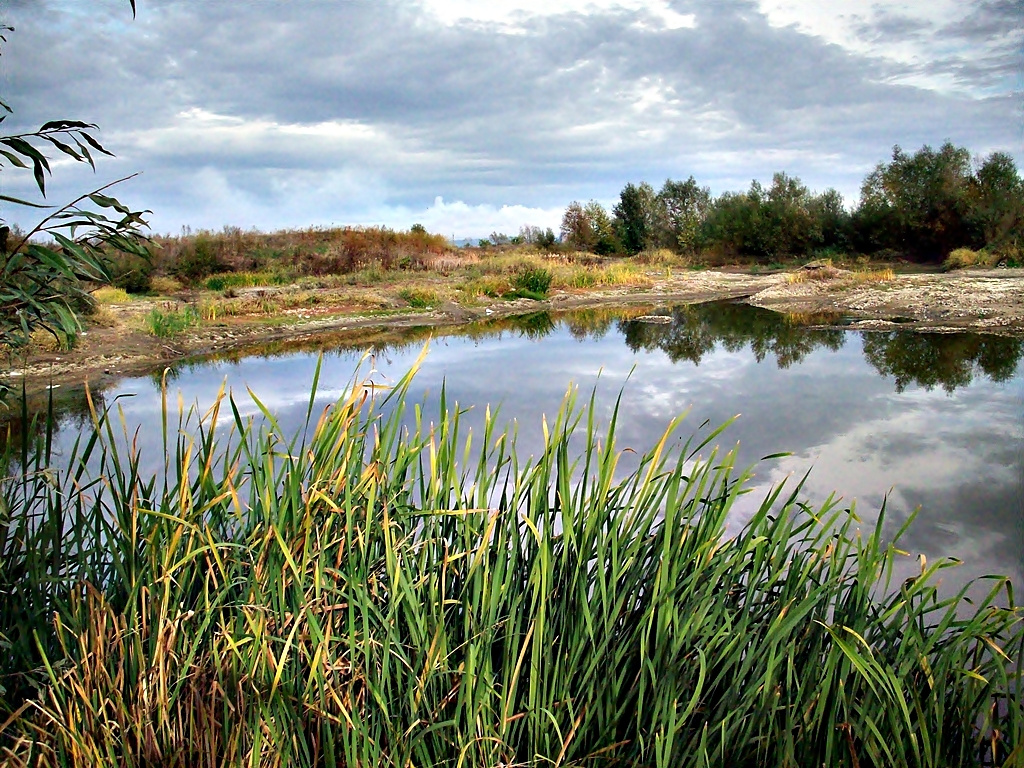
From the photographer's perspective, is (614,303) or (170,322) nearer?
(170,322)

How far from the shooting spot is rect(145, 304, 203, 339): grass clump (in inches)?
396

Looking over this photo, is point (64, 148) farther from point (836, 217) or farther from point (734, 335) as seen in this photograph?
point (836, 217)

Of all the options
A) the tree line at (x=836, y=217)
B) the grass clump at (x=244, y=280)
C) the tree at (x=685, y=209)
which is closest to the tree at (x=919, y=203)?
the tree line at (x=836, y=217)

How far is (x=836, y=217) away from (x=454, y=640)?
20.9 meters

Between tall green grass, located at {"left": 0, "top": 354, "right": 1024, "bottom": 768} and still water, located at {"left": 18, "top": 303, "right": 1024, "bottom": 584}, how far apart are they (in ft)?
4.03

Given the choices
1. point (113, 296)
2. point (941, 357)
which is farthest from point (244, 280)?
point (941, 357)

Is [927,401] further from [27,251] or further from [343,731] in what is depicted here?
[27,251]

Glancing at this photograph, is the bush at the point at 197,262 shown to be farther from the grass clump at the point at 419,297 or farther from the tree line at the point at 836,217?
the tree line at the point at 836,217

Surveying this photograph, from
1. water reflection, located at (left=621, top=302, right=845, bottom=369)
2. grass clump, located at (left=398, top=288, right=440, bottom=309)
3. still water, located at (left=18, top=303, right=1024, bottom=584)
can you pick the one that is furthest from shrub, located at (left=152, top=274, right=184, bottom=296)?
water reflection, located at (left=621, top=302, right=845, bottom=369)

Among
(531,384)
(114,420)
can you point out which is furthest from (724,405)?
(114,420)

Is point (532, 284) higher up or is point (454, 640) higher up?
point (532, 284)

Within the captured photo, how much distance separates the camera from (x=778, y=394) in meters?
7.74

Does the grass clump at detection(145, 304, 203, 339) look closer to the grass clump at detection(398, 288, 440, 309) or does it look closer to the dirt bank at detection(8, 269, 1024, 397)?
the dirt bank at detection(8, 269, 1024, 397)

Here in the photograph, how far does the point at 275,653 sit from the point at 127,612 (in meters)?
0.33
